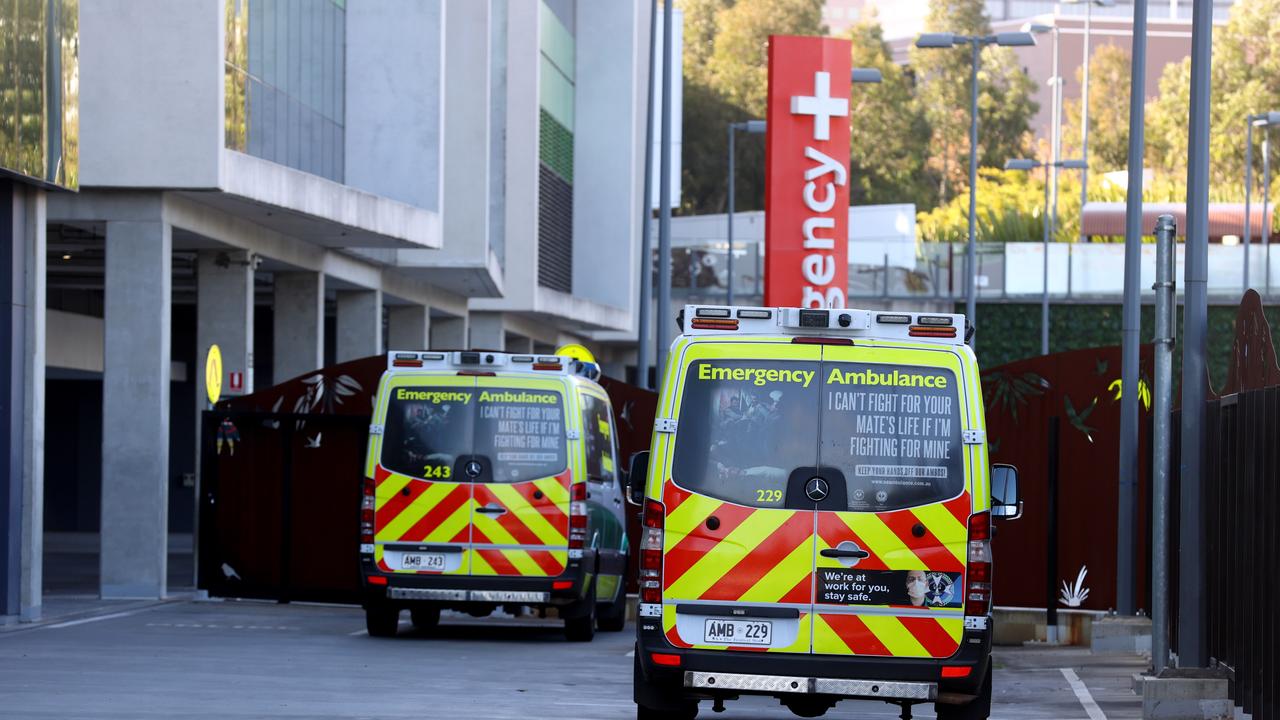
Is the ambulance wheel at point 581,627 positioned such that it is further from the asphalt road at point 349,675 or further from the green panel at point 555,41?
the green panel at point 555,41

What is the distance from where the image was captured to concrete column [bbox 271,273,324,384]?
92.4 feet

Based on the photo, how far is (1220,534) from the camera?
1277cm

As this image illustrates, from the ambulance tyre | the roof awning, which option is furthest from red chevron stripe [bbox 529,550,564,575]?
the roof awning

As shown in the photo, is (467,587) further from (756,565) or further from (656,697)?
(756,565)

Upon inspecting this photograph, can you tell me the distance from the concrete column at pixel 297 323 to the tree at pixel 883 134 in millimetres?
60637

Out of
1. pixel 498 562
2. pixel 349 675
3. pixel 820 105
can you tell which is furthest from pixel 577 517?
pixel 820 105

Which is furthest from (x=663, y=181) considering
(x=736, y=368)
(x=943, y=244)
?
(x=943, y=244)

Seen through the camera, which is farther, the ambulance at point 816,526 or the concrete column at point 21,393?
the concrete column at point 21,393

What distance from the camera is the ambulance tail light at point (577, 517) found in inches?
660

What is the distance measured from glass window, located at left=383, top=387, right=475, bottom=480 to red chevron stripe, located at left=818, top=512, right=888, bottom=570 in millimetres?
7030

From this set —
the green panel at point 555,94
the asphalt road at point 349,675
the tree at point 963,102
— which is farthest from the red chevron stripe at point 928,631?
the tree at point 963,102

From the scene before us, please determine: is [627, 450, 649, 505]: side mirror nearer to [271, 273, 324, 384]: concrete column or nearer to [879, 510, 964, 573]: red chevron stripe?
[879, 510, 964, 573]: red chevron stripe

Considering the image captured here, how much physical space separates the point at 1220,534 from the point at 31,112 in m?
9.69

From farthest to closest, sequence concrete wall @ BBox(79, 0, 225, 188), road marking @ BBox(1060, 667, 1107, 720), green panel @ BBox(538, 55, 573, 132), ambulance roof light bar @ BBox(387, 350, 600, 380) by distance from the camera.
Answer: green panel @ BBox(538, 55, 573, 132) → concrete wall @ BBox(79, 0, 225, 188) → ambulance roof light bar @ BBox(387, 350, 600, 380) → road marking @ BBox(1060, 667, 1107, 720)
